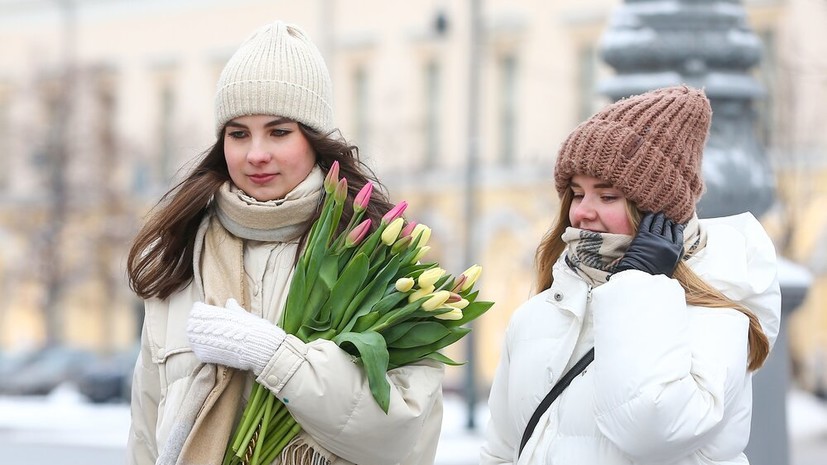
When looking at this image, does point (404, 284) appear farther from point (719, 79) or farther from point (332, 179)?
point (719, 79)

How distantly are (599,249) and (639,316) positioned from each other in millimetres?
254

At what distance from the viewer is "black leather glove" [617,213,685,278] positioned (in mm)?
4031

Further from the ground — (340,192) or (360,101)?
(340,192)

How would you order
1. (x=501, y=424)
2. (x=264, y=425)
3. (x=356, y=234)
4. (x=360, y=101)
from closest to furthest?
(x=264, y=425) → (x=356, y=234) → (x=501, y=424) → (x=360, y=101)

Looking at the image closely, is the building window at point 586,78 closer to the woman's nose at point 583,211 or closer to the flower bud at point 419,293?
the woman's nose at point 583,211

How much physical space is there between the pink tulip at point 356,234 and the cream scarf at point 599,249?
0.48 m

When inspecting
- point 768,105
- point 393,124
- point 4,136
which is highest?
point 768,105

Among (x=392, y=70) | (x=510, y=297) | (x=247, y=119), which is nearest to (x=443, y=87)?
(x=392, y=70)

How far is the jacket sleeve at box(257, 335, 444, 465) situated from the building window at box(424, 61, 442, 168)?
35.6m

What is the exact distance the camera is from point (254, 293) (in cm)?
417

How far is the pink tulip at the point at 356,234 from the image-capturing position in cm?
407

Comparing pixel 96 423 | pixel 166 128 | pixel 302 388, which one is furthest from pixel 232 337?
pixel 166 128

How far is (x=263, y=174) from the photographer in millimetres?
4203

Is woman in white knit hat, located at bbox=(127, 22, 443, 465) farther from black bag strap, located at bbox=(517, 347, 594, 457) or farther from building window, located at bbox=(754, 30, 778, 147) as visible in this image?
building window, located at bbox=(754, 30, 778, 147)
